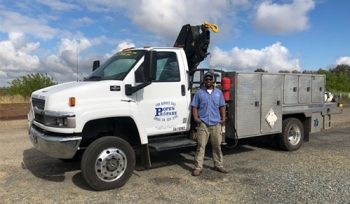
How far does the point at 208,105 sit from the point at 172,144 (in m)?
1.00

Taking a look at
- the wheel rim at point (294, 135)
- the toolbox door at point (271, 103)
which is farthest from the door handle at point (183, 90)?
the wheel rim at point (294, 135)

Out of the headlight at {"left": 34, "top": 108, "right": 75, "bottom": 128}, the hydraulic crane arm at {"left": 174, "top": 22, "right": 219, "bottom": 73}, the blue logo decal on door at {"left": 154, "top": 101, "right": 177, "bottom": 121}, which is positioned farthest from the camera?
the hydraulic crane arm at {"left": 174, "top": 22, "right": 219, "bottom": 73}

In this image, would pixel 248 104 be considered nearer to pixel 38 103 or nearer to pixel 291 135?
pixel 291 135

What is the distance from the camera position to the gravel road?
585 cm

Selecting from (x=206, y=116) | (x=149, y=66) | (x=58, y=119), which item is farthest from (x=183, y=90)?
(x=58, y=119)

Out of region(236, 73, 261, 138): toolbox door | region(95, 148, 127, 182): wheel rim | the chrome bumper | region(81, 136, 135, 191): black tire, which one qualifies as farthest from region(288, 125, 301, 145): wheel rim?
the chrome bumper

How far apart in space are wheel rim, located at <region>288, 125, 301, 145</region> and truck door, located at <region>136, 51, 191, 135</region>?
132 inches

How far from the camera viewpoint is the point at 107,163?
20.3ft

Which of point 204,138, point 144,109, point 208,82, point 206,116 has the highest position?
point 208,82

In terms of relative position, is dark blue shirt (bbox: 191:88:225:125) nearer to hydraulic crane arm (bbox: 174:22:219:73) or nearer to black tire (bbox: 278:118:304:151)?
hydraulic crane arm (bbox: 174:22:219:73)

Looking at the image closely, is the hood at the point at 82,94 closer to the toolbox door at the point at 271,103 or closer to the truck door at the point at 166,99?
the truck door at the point at 166,99

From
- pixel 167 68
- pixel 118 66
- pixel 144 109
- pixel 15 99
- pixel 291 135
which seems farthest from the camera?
pixel 15 99

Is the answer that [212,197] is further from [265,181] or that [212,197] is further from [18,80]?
[18,80]

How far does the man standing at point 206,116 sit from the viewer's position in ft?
23.5
